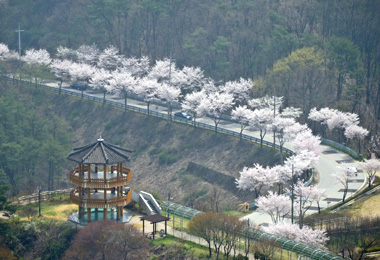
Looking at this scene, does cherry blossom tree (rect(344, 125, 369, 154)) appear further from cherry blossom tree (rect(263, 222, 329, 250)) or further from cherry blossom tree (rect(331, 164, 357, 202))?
cherry blossom tree (rect(263, 222, 329, 250))

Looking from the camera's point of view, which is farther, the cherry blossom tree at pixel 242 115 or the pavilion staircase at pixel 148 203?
the cherry blossom tree at pixel 242 115

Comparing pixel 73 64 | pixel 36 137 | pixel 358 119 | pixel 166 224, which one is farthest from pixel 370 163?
pixel 73 64

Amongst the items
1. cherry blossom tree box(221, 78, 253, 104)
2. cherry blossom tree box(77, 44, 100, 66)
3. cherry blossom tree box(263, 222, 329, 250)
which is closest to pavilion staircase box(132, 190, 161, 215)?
cherry blossom tree box(263, 222, 329, 250)

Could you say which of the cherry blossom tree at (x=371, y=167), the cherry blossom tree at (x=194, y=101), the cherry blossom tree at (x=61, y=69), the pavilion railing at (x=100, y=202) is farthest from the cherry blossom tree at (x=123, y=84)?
the pavilion railing at (x=100, y=202)

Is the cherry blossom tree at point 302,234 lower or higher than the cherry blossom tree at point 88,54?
lower

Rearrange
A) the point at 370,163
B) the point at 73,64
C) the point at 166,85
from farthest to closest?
the point at 73,64 → the point at 166,85 → the point at 370,163

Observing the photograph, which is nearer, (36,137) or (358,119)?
(358,119)

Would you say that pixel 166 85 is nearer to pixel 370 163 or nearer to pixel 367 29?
pixel 367 29

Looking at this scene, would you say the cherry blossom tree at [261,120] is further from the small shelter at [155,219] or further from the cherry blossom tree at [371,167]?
the small shelter at [155,219]
